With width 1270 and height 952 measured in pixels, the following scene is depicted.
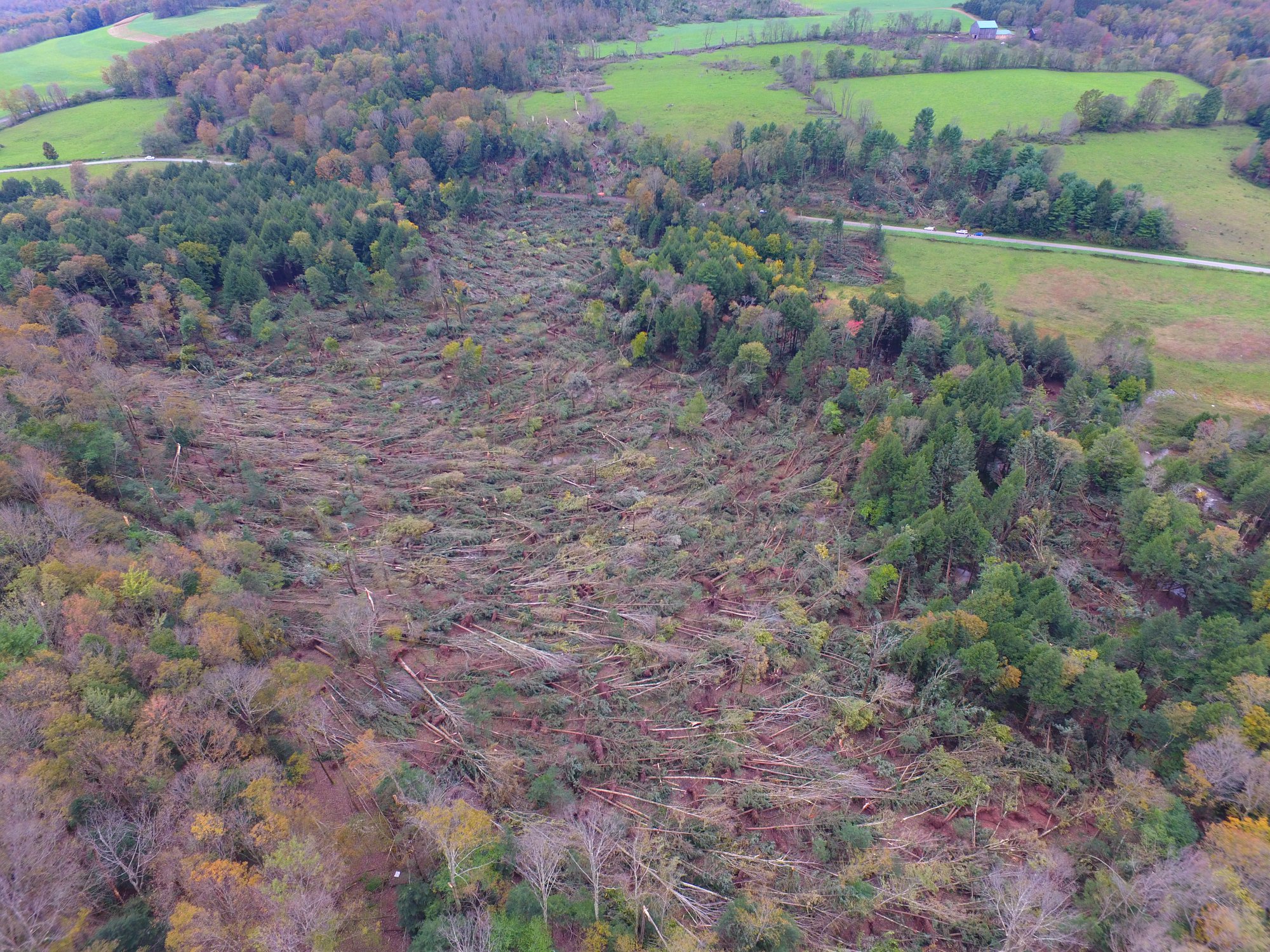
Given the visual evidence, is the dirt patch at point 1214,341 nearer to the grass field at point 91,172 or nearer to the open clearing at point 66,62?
the grass field at point 91,172

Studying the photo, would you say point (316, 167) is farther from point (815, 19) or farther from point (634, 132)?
point (815, 19)

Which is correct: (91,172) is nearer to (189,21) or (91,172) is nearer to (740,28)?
(189,21)

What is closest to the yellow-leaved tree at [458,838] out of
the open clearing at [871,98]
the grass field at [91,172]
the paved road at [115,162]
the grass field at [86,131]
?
the grass field at [91,172]

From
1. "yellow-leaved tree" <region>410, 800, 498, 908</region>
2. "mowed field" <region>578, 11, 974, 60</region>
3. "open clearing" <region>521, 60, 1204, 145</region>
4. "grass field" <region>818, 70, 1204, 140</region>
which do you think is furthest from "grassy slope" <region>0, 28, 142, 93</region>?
"yellow-leaved tree" <region>410, 800, 498, 908</region>

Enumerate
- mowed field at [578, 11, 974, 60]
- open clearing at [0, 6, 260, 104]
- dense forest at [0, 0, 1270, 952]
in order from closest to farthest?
1. dense forest at [0, 0, 1270, 952]
2. open clearing at [0, 6, 260, 104]
3. mowed field at [578, 11, 974, 60]

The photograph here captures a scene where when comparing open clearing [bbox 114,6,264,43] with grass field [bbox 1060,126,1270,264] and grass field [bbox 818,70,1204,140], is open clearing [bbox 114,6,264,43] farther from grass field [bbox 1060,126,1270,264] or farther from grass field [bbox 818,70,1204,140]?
grass field [bbox 1060,126,1270,264]

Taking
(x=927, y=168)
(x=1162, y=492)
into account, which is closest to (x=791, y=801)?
(x=1162, y=492)
